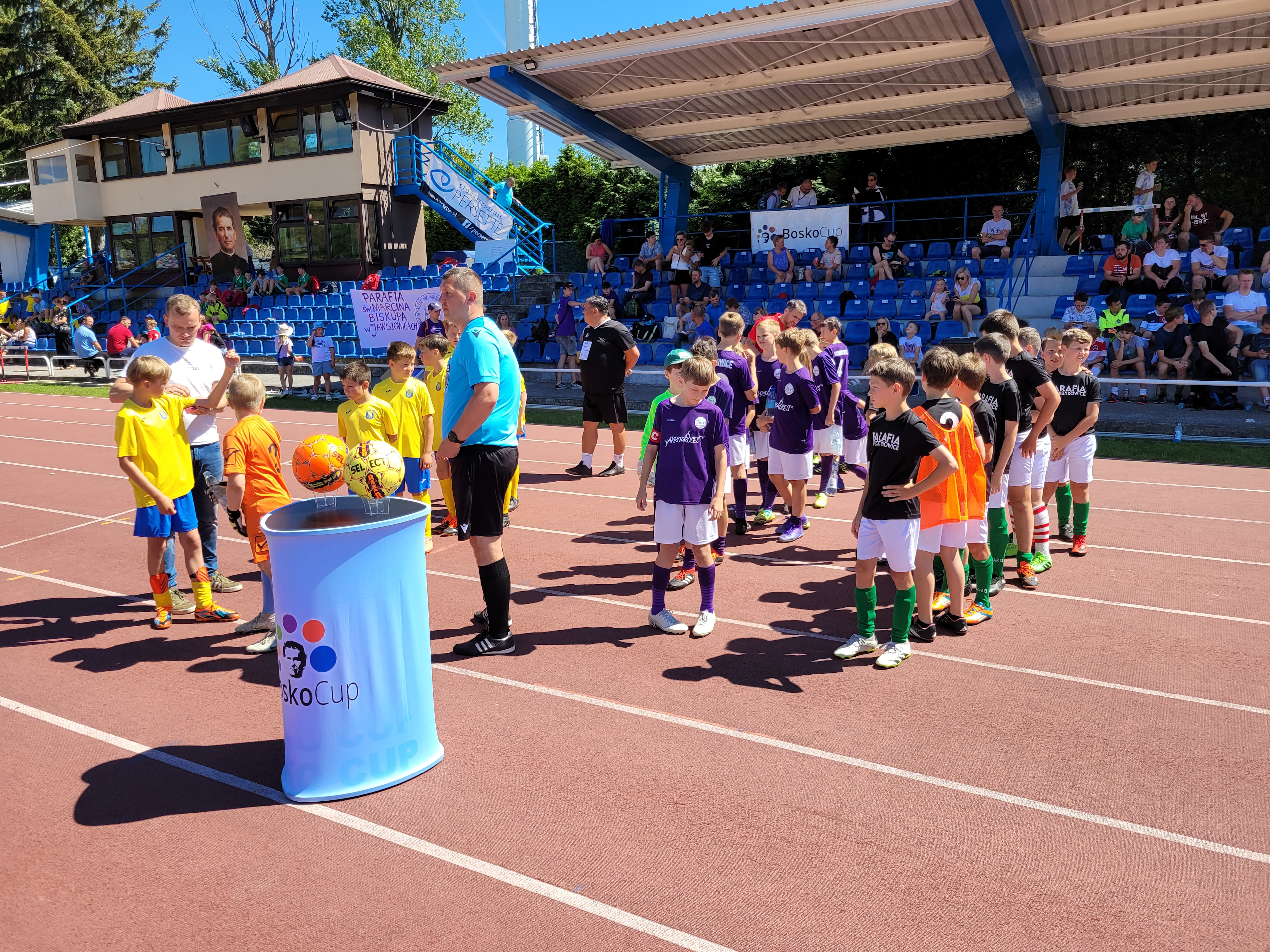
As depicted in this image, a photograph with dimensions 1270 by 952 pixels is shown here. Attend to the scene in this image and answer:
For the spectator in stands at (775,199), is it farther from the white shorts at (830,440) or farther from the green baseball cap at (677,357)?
the green baseball cap at (677,357)

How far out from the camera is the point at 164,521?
20.4ft

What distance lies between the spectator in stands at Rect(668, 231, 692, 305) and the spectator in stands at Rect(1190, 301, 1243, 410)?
33.6ft

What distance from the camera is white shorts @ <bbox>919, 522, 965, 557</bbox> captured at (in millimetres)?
5680

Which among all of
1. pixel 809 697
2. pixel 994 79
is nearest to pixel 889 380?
pixel 809 697

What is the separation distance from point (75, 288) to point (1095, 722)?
3842 centimetres

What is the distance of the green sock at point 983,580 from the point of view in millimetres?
6281

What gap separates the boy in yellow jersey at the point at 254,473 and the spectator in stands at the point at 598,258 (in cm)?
1716

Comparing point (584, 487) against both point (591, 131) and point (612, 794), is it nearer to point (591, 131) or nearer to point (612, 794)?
A: point (612, 794)

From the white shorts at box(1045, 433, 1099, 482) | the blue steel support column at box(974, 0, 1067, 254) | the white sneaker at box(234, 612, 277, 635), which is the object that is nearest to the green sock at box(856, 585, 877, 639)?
the white shorts at box(1045, 433, 1099, 482)

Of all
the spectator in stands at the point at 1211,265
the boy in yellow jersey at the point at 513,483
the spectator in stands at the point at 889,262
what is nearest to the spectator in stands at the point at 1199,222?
the spectator in stands at the point at 1211,265

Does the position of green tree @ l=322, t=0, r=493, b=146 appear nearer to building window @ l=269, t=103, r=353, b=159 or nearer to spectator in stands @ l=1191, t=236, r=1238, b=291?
building window @ l=269, t=103, r=353, b=159

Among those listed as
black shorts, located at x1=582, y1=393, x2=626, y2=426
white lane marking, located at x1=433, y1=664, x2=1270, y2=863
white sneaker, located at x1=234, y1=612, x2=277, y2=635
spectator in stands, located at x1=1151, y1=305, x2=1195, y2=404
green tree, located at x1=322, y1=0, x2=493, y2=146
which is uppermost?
green tree, located at x1=322, y1=0, x2=493, y2=146

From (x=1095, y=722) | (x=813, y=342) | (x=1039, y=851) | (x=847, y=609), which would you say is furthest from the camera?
(x=813, y=342)

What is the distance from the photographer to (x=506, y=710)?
16.5ft
